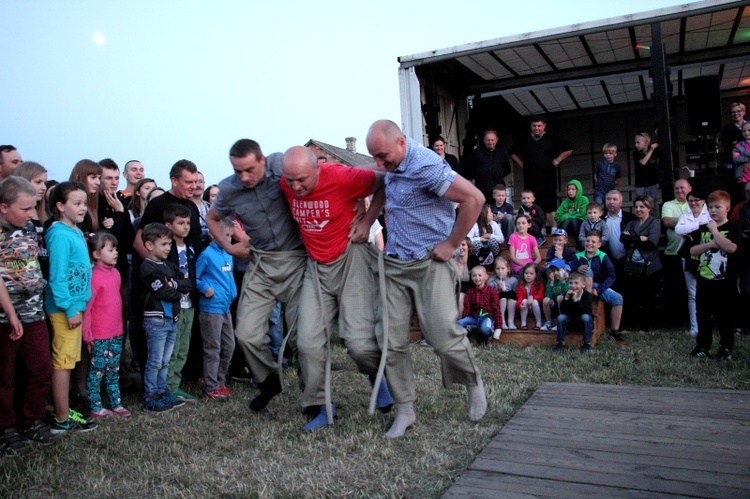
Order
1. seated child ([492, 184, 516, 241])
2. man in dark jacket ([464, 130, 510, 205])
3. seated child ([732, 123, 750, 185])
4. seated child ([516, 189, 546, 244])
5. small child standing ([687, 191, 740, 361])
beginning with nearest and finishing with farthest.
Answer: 1. small child standing ([687, 191, 740, 361])
2. seated child ([732, 123, 750, 185])
3. seated child ([492, 184, 516, 241])
4. seated child ([516, 189, 546, 244])
5. man in dark jacket ([464, 130, 510, 205])

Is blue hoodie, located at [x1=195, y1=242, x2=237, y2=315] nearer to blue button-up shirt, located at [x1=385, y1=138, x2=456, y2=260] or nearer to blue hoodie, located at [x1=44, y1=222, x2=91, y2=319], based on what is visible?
blue hoodie, located at [x1=44, y1=222, x2=91, y2=319]

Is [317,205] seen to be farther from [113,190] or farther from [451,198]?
[113,190]

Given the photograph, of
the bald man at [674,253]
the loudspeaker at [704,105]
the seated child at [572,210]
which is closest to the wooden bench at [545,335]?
the bald man at [674,253]

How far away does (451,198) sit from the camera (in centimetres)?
380

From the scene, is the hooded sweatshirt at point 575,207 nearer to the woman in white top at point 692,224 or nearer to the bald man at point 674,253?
the bald man at point 674,253

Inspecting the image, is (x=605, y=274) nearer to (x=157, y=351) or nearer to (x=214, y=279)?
(x=214, y=279)

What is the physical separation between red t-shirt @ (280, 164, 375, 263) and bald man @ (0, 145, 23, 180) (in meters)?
2.32

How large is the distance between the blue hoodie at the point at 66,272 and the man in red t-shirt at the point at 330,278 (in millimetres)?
1498

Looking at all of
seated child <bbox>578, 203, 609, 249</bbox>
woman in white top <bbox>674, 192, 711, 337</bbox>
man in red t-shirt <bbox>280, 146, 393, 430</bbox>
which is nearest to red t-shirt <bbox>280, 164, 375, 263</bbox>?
man in red t-shirt <bbox>280, 146, 393, 430</bbox>

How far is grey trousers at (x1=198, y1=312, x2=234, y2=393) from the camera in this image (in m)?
5.36

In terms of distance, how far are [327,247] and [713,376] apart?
3566 mm

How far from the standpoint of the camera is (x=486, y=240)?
883 centimetres

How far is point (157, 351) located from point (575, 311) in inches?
172

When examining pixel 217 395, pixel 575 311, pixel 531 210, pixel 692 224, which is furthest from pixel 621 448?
pixel 531 210
